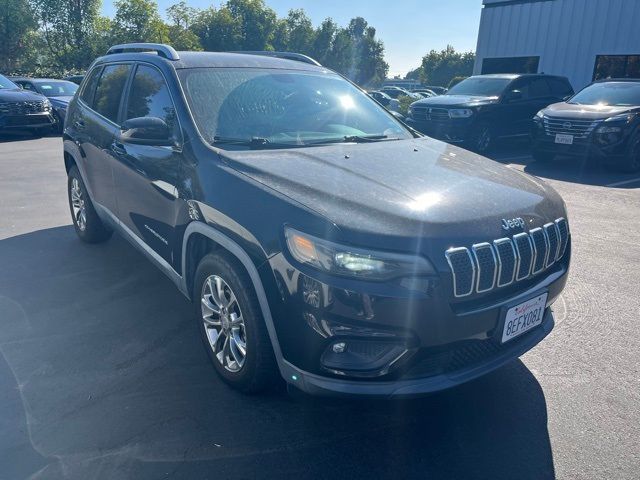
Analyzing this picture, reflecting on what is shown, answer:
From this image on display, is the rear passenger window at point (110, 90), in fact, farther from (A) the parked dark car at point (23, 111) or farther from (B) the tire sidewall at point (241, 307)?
(A) the parked dark car at point (23, 111)

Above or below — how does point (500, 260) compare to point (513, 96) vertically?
below

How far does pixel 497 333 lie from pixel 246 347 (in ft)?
3.94

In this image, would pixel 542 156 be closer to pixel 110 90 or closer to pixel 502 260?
pixel 110 90

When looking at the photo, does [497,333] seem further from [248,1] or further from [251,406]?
[248,1]

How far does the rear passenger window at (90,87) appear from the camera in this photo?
4.69 metres

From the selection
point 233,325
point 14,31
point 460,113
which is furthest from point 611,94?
point 14,31

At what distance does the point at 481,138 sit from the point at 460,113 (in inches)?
28.3

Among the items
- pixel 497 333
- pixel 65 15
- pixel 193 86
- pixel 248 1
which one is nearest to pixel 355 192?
pixel 497 333

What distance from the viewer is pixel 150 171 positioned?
3.35 meters

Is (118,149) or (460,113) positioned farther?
(460,113)

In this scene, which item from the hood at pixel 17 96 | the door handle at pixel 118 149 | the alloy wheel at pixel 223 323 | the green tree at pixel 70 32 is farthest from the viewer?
the green tree at pixel 70 32

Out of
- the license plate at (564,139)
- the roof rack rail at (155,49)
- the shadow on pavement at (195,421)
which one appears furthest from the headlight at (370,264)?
the license plate at (564,139)

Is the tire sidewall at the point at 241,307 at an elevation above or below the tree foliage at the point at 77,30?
below

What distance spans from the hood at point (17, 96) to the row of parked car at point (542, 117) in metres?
9.29
